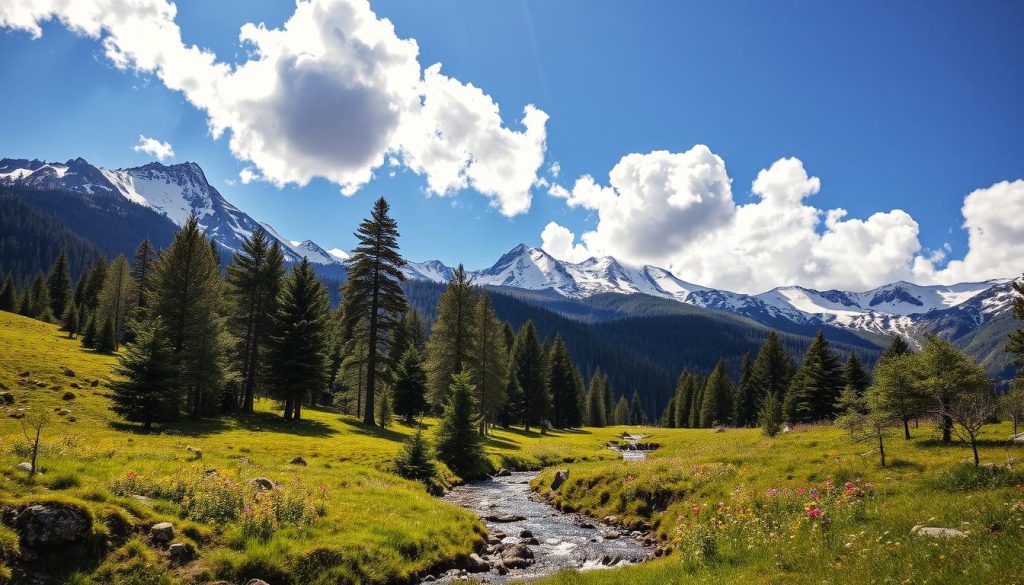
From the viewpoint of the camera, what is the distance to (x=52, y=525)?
10039 mm

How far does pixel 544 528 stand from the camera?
70.0ft

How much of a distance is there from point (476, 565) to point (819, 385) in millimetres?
57627

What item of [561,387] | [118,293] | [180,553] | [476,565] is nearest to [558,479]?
[476,565]

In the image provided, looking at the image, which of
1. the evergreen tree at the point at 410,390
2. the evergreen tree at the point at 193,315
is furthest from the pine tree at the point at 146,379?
the evergreen tree at the point at 410,390

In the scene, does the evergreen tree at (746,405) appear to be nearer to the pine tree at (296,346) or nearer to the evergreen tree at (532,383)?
the evergreen tree at (532,383)

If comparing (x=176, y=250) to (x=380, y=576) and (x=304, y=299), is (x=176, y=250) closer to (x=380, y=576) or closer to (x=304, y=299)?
(x=304, y=299)

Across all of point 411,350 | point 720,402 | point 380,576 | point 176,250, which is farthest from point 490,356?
point 720,402

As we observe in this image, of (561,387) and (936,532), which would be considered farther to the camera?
(561,387)

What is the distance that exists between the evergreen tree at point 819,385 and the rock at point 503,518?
4996cm

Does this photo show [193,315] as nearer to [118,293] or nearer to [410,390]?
[410,390]

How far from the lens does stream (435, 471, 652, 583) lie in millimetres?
16266

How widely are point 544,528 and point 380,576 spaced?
9.62 metres

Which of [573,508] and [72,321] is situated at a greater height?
[72,321]

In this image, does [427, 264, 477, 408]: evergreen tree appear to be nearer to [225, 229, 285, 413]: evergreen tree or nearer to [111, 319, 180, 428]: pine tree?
[225, 229, 285, 413]: evergreen tree
